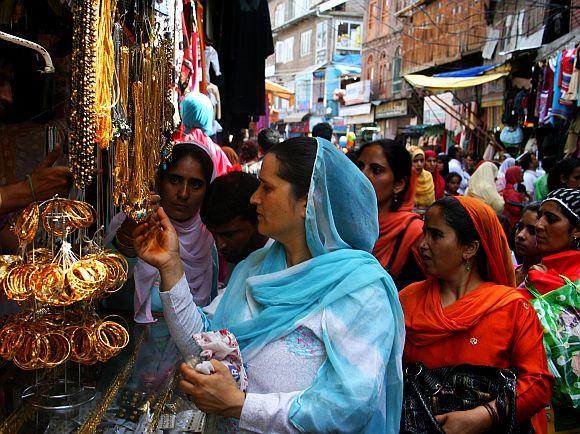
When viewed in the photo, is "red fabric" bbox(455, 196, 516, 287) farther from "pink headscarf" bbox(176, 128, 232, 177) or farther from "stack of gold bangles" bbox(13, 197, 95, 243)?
"pink headscarf" bbox(176, 128, 232, 177)

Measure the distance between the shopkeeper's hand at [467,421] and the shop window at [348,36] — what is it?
37.9 m

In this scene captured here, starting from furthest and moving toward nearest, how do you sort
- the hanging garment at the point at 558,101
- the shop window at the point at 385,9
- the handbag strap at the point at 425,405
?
the shop window at the point at 385,9
the hanging garment at the point at 558,101
the handbag strap at the point at 425,405

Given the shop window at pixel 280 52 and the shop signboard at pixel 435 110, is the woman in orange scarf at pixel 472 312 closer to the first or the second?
the shop signboard at pixel 435 110

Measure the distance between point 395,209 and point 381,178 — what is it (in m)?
0.18

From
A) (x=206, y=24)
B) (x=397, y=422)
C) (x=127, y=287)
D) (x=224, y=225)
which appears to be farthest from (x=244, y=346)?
(x=206, y=24)

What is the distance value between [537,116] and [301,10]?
34212 millimetres

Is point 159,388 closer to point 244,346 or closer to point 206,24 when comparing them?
point 244,346

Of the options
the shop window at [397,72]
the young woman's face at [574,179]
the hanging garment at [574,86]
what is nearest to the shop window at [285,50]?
the shop window at [397,72]

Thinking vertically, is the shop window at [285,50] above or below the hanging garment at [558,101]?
above

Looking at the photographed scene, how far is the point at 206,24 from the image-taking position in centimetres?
466

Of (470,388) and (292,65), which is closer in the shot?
(470,388)

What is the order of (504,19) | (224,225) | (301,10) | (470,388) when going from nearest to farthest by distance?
1. (470,388)
2. (224,225)
3. (504,19)
4. (301,10)

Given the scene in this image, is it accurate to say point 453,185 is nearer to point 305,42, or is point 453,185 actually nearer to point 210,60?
point 210,60

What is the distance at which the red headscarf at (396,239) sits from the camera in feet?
9.07
